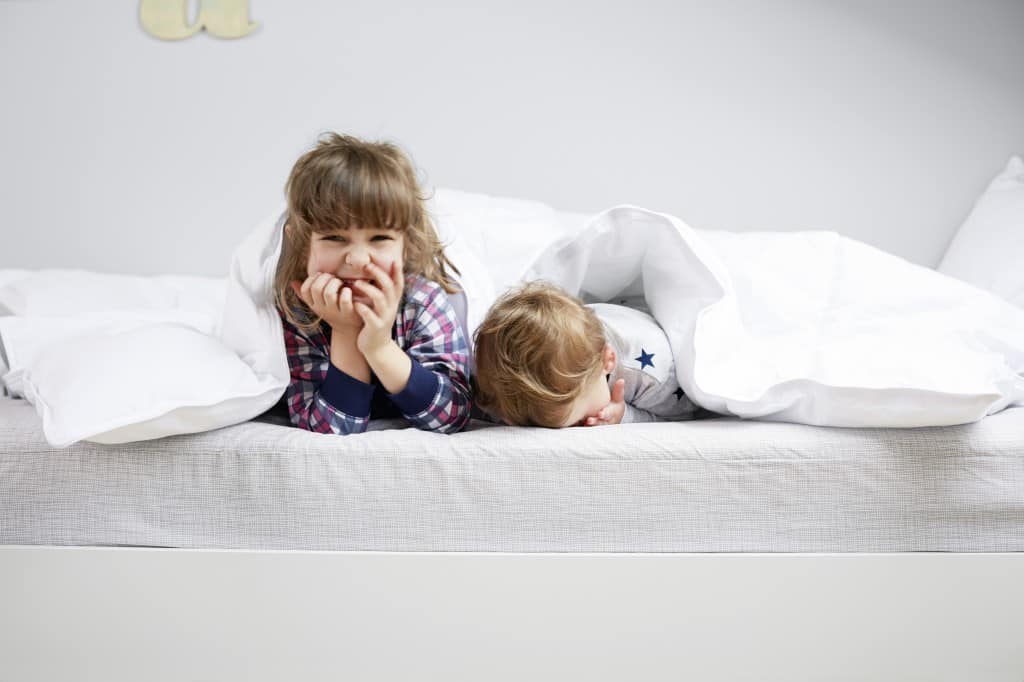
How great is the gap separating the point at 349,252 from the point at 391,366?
133mm

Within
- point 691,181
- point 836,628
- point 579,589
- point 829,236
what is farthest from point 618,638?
point 691,181

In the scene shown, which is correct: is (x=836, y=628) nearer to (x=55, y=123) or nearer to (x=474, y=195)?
(x=474, y=195)

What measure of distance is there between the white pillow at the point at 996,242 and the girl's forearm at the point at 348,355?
1.17m

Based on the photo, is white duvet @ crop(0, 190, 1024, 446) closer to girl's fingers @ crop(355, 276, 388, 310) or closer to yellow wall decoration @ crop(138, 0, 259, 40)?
girl's fingers @ crop(355, 276, 388, 310)

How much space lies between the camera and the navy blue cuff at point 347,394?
1013 millimetres

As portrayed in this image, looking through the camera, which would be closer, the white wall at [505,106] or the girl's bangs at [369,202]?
the girl's bangs at [369,202]

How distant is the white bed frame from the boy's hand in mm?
194

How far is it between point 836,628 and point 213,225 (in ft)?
4.90

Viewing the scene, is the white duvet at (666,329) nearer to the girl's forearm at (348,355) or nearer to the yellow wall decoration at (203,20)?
the girl's forearm at (348,355)

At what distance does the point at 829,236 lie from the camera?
140cm

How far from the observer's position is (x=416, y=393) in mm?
1005

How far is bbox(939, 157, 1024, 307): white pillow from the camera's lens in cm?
158

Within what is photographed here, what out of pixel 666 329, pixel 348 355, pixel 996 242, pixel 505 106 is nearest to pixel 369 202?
pixel 348 355

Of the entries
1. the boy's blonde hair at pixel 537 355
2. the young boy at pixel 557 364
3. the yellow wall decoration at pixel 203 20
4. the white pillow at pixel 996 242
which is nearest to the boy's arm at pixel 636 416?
the young boy at pixel 557 364
